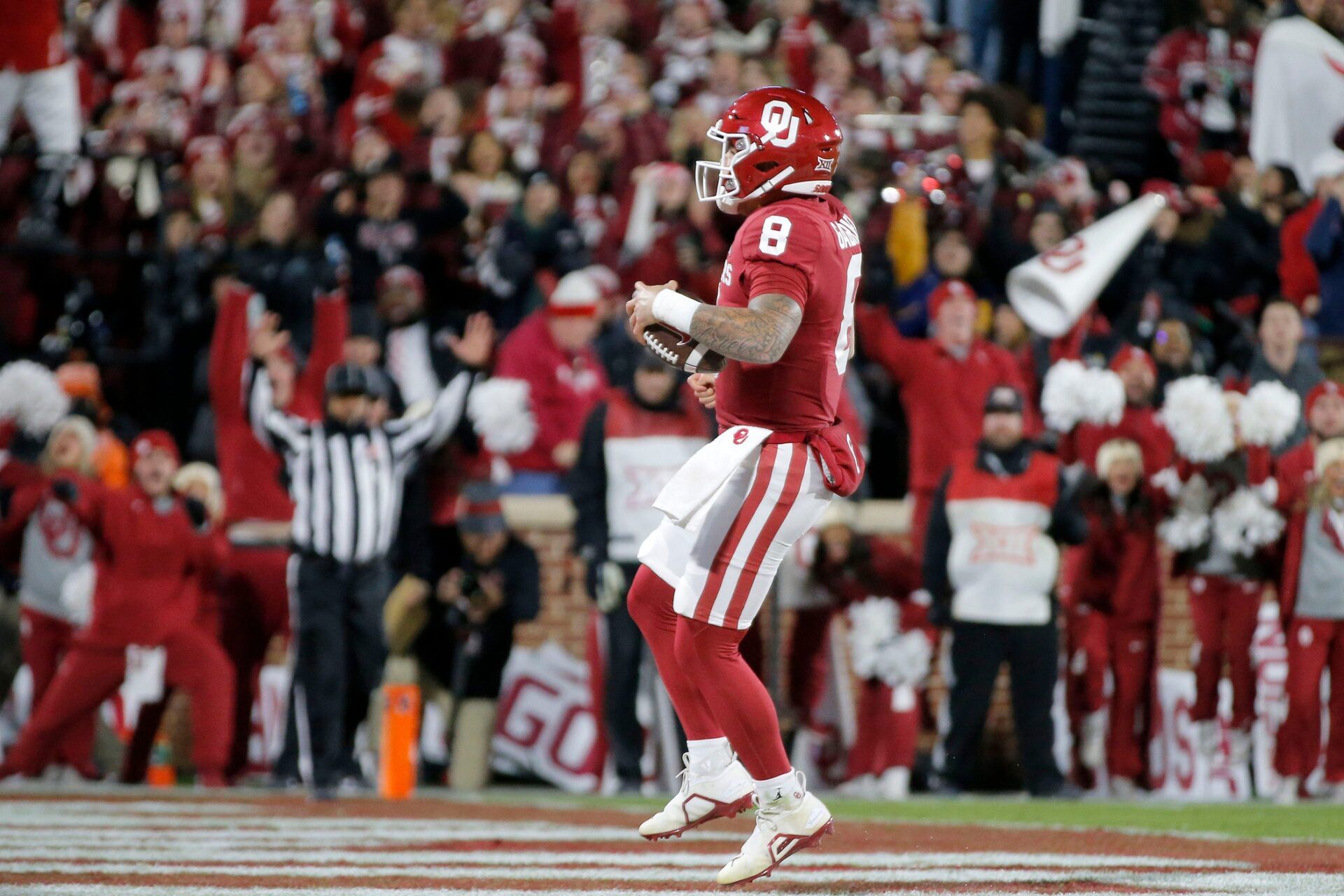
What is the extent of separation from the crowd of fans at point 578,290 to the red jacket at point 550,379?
0.8 inches

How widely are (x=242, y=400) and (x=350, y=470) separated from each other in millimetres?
1607

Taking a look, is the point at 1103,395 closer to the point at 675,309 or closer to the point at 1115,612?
the point at 1115,612

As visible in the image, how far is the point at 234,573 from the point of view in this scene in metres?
11.0

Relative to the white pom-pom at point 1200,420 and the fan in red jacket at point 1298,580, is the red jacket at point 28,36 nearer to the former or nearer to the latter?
the white pom-pom at point 1200,420

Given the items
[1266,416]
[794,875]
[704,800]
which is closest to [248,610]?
[1266,416]

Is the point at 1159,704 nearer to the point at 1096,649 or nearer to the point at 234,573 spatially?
the point at 1096,649

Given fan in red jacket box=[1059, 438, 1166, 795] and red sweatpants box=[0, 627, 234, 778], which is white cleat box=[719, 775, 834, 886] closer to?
fan in red jacket box=[1059, 438, 1166, 795]

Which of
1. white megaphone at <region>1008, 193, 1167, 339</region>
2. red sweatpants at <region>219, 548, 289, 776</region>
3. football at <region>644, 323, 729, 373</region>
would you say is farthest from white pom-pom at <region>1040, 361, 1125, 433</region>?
football at <region>644, 323, 729, 373</region>

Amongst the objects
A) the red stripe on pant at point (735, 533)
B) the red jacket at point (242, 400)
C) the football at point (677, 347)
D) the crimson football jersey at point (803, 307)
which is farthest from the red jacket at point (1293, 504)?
the football at point (677, 347)

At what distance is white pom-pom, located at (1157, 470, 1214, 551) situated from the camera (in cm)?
1045

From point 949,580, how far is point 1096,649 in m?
1.03

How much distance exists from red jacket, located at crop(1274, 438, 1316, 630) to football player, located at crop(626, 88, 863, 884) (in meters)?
5.20

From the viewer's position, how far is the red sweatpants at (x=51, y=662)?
35.7 ft

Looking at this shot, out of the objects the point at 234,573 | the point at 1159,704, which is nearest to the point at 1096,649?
the point at 1159,704
